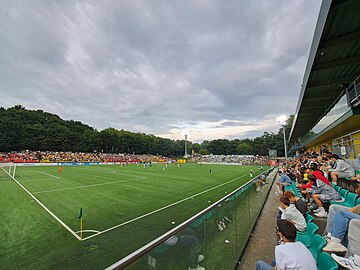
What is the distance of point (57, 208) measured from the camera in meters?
9.23

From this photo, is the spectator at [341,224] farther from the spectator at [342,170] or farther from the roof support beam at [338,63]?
the roof support beam at [338,63]

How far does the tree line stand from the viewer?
65.6 m

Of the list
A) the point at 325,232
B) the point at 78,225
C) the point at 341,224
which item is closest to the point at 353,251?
the point at 341,224

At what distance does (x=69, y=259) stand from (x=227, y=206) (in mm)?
4352

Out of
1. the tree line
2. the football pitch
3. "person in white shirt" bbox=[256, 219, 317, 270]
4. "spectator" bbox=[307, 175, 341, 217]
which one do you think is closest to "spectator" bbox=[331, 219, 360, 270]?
"person in white shirt" bbox=[256, 219, 317, 270]

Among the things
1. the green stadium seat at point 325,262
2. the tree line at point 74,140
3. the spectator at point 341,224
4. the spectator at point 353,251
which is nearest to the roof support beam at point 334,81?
the spectator at point 341,224

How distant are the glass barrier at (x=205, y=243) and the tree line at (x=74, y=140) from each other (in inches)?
3287

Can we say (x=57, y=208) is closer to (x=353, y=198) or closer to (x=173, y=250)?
(x=173, y=250)

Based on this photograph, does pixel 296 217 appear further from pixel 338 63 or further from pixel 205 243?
pixel 338 63

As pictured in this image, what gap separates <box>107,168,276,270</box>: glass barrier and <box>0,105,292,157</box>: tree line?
83.5m

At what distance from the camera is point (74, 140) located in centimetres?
7969

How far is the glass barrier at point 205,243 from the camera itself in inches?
72.8

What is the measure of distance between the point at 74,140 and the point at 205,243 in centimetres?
8971

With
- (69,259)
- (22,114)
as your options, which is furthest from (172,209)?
(22,114)
